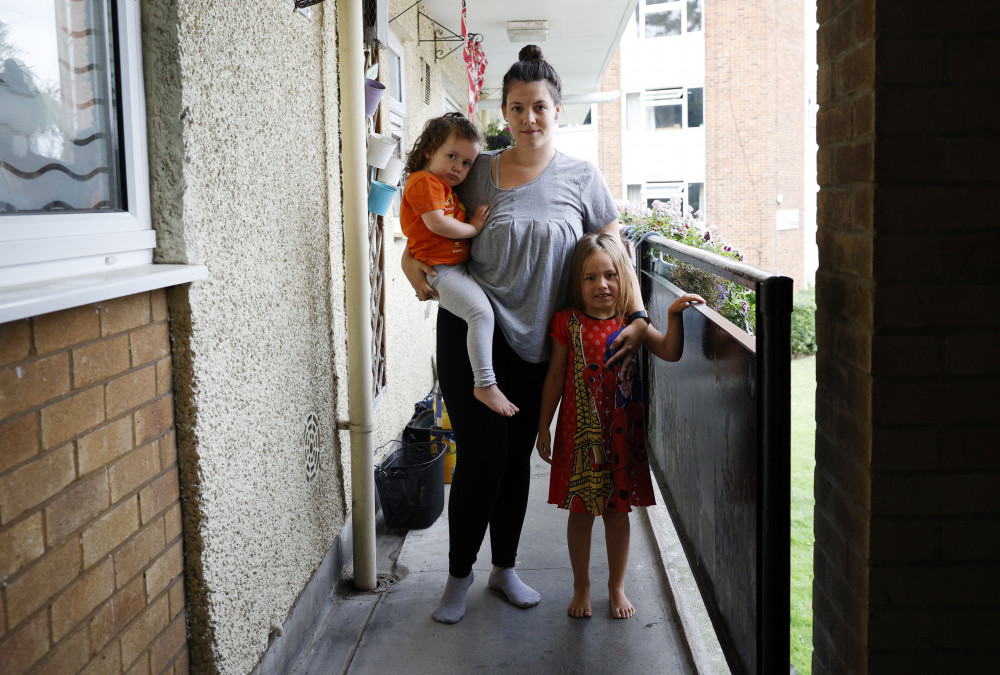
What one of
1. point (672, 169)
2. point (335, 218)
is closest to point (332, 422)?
point (335, 218)

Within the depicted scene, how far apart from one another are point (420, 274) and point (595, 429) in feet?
2.48

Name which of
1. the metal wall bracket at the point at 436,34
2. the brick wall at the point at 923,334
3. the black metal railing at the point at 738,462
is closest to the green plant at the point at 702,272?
the black metal railing at the point at 738,462

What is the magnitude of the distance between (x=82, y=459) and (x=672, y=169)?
24150 mm

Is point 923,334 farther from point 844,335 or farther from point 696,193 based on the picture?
point 696,193

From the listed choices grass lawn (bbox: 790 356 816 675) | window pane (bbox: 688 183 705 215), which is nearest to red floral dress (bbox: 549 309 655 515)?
grass lawn (bbox: 790 356 816 675)

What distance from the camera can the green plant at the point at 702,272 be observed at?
345cm

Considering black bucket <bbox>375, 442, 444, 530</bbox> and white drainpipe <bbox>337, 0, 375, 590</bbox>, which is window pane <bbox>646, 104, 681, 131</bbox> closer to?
black bucket <bbox>375, 442, 444, 530</bbox>

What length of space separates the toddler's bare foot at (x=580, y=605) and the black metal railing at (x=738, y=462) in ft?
1.29

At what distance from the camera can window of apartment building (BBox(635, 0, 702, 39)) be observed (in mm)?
23828

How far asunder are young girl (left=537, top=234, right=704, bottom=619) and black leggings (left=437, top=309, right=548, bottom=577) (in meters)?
0.09

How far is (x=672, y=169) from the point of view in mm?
24375

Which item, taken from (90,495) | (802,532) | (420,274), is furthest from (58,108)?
(802,532)

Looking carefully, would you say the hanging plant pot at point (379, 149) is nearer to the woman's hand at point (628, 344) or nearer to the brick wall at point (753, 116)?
the woman's hand at point (628, 344)

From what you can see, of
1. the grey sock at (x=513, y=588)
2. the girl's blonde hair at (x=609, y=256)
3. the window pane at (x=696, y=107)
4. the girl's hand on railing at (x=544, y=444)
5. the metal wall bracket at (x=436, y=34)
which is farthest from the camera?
the window pane at (x=696, y=107)
